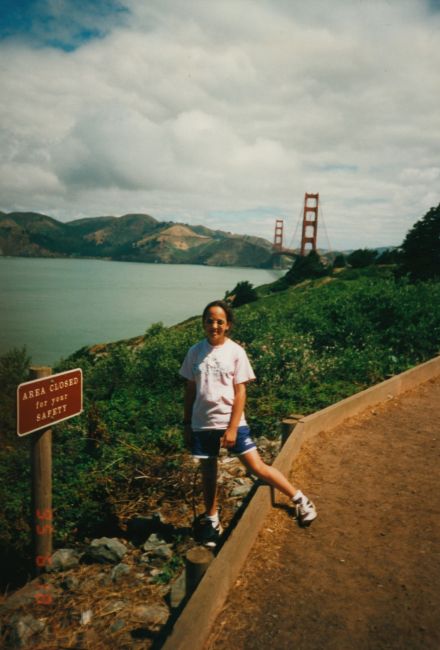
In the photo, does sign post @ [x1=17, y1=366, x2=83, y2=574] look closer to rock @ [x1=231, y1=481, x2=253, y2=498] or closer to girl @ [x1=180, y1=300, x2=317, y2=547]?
girl @ [x1=180, y1=300, x2=317, y2=547]

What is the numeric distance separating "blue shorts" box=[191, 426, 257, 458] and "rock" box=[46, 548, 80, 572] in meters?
1.99

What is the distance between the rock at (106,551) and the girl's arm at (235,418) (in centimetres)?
202

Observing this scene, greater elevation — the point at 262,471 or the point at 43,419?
the point at 43,419

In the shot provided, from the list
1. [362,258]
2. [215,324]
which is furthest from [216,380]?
[362,258]

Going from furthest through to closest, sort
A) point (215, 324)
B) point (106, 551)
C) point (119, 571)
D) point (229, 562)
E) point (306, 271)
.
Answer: point (306, 271) < point (106, 551) < point (119, 571) < point (215, 324) < point (229, 562)

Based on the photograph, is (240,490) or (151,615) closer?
(151,615)

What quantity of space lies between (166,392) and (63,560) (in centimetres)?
593

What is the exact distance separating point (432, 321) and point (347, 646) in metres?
8.88

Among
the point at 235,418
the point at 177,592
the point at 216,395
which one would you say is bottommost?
the point at 177,592

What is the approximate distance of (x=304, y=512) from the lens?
147 inches

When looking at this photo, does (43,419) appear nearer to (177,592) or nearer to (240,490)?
(177,592)

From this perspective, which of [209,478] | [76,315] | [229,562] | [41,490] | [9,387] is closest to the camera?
[229,562]

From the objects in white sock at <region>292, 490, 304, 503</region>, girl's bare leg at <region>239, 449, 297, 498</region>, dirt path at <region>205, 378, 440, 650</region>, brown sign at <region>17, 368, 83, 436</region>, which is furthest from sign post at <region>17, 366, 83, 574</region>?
white sock at <region>292, 490, 304, 503</region>

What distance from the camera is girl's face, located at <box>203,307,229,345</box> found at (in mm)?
3387
